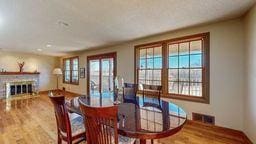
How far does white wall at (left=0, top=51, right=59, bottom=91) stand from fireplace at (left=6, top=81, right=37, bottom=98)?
2.44ft

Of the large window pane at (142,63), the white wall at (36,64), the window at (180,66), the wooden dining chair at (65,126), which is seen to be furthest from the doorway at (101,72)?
the wooden dining chair at (65,126)

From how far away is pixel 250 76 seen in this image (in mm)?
2639

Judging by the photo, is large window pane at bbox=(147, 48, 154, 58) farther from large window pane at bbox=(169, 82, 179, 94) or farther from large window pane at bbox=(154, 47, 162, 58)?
large window pane at bbox=(169, 82, 179, 94)

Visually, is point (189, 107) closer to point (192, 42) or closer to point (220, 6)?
point (192, 42)

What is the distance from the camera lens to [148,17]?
2.92 metres

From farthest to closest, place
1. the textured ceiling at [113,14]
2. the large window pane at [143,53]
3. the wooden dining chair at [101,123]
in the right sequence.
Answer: the large window pane at [143,53]
the textured ceiling at [113,14]
the wooden dining chair at [101,123]

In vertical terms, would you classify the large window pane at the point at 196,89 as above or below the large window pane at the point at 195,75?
below

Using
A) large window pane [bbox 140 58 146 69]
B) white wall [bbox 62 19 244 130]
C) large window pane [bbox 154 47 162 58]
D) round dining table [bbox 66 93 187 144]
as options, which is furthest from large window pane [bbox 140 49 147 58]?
round dining table [bbox 66 93 187 144]

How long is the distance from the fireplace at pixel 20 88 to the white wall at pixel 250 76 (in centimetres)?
902

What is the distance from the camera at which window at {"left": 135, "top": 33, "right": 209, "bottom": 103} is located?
3.45 m

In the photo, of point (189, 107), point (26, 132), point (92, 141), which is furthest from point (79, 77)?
point (92, 141)

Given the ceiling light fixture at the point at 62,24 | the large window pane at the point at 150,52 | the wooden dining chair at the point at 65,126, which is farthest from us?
the large window pane at the point at 150,52

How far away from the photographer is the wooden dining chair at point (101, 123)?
133 centimetres

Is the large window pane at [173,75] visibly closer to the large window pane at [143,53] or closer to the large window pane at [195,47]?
the large window pane at [195,47]
